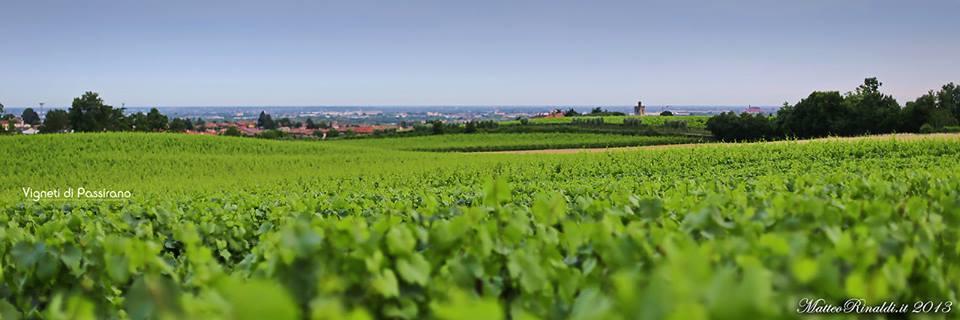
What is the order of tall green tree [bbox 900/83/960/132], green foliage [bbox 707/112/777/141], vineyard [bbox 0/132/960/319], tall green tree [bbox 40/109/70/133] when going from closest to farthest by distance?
vineyard [bbox 0/132/960/319]
tall green tree [bbox 900/83/960/132]
green foliage [bbox 707/112/777/141]
tall green tree [bbox 40/109/70/133]

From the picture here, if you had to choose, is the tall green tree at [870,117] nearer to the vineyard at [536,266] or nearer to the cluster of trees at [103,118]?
the vineyard at [536,266]

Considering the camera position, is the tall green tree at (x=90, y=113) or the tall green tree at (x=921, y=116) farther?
the tall green tree at (x=90, y=113)

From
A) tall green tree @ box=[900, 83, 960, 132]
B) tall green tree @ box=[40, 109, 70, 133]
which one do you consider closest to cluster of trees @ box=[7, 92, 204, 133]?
tall green tree @ box=[40, 109, 70, 133]

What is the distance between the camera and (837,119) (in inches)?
2168

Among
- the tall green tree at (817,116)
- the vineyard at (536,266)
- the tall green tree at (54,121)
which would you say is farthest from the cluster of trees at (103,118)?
the vineyard at (536,266)

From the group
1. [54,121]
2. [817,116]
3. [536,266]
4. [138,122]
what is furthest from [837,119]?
[54,121]

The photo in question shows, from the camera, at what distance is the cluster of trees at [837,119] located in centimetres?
5212

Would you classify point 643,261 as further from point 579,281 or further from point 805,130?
point 805,130

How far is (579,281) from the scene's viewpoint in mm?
1839

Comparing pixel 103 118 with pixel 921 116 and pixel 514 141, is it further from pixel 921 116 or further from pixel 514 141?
pixel 921 116

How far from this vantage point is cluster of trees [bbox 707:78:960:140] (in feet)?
171

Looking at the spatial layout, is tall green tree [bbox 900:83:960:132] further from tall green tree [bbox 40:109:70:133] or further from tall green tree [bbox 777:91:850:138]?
tall green tree [bbox 40:109:70:133]

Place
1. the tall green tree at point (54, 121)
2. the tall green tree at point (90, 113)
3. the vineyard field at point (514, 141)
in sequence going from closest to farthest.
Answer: the vineyard field at point (514, 141)
the tall green tree at point (90, 113)
the tall green tree at point (54, 121)

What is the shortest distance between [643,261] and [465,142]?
5887cm
